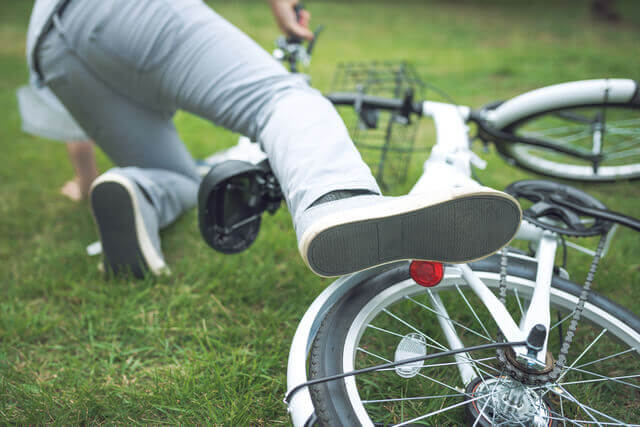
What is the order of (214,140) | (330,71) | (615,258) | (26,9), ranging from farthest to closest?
(26,9), (330,71), (214,140), (615,258)

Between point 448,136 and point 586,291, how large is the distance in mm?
540

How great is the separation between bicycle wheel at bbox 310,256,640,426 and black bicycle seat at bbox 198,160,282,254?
0.39 m

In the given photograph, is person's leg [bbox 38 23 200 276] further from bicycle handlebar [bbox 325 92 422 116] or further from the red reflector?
the red reflector

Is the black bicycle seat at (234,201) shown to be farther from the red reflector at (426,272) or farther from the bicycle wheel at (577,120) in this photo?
the bicycle wheel at (577,120)

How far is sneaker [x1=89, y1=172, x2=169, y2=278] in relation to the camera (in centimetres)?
130

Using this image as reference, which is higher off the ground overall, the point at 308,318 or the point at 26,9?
the point at 308,318

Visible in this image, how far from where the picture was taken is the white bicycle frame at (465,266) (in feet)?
2.51

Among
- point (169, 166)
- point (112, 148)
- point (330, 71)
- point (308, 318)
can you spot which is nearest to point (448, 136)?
point (308, 318)

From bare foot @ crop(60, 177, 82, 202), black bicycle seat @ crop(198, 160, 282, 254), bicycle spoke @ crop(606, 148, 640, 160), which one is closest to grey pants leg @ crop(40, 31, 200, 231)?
black bicycle seat @ crop(198, 160, 282, 254)

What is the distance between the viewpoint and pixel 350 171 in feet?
2.78

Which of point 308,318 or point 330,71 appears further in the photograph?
point 330,71

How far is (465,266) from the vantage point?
91 cm

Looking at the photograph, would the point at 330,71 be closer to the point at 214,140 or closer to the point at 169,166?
the point at 214,140

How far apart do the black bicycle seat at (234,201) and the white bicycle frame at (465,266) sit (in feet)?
1.18
